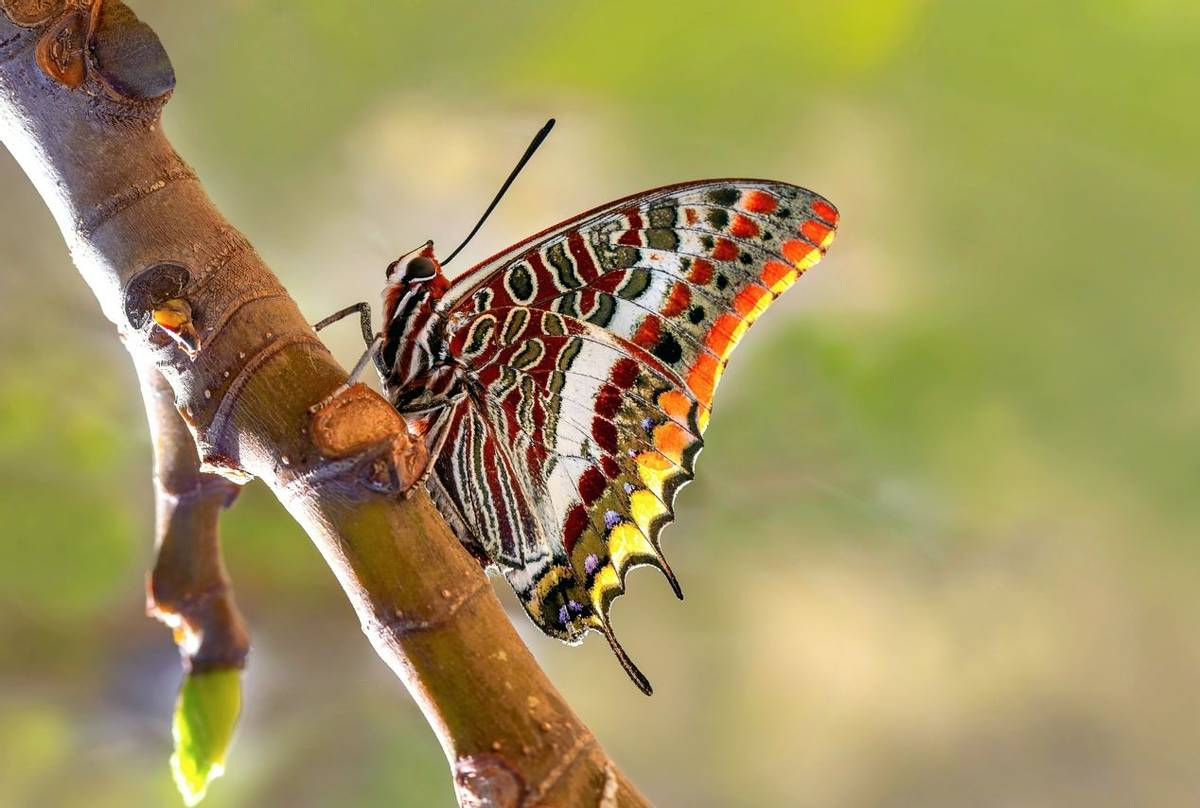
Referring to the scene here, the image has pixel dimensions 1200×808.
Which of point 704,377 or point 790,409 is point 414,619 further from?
point 790,409

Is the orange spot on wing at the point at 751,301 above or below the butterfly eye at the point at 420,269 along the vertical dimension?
above

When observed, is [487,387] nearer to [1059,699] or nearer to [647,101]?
[647,101]

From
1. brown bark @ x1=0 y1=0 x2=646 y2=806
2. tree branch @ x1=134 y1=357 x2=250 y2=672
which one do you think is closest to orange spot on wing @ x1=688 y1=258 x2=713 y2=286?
brown bark @ x1=0 y1=0 x2=646 y2=806

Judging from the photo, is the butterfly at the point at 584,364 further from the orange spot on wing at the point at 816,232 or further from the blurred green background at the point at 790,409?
the blurred green background at the point at 790,409

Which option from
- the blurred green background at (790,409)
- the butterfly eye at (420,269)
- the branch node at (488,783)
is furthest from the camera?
the blurred green background at (790,409)

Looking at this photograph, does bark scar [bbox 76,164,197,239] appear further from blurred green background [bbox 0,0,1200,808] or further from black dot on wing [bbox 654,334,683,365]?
blurred green background [bbox 0,0,1200,808]

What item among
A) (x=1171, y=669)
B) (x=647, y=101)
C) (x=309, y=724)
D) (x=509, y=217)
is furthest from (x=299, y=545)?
(x=1171, y=669)

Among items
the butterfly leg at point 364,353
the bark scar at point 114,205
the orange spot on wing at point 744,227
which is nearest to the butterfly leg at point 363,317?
the butterfly leg at point 364,353
